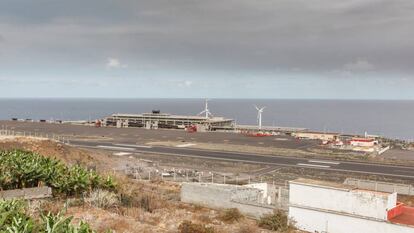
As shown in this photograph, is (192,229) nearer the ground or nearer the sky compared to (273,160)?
nearer the sky

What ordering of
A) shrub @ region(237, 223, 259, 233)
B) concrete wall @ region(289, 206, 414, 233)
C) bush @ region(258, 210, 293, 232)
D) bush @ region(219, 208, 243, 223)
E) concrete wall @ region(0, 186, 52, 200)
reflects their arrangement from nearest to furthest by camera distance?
1. shrub @ region(237, 223, 259, 233)
2. concrete wall @ region(289, 206, 414, 233)
3. concrete wall @ region(0, 186, 52, 200)
4. bush @ region(258, 210, 293, 232)
5. bush @ region(219, 208, 243, 223)

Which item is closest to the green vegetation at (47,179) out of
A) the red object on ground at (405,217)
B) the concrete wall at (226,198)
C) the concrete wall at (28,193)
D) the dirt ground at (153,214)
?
the concrete wall at (28,193)

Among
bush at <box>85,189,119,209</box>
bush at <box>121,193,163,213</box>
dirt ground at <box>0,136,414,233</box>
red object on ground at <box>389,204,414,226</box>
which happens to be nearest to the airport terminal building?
A: dirt ground at <box>0,136,414,233</box>

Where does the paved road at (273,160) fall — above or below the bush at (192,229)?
below

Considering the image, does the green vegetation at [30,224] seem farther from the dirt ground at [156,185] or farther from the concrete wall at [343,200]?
the concrete wall at [343,200]

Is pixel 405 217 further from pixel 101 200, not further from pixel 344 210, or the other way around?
pixel 101 200

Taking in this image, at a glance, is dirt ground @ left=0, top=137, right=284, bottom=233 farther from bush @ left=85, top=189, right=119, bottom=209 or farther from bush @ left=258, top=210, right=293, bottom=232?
bush @ left=258, top=210, right=293, bottom=232

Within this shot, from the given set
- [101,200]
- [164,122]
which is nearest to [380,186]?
[101,200]
